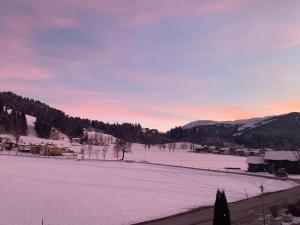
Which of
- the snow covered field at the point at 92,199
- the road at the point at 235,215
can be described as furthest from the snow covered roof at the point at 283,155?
the road at the point at 235,215

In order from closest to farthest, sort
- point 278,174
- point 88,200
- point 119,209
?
point 119,209 < point 88,200 < point 278,174

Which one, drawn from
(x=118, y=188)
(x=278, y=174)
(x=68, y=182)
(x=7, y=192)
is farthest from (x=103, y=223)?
(x=278, y=174)

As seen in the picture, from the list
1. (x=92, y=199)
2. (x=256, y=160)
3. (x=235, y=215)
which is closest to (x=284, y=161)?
(x=256, y=160)

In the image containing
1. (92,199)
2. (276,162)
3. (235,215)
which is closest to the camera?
(235,215)

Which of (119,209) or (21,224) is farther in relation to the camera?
(119,209)

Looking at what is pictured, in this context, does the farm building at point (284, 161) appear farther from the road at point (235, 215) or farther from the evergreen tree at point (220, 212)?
the evergreen tree at point (220, 212)

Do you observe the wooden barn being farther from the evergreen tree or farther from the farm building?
the evergreen tree

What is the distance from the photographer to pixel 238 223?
41906 mm

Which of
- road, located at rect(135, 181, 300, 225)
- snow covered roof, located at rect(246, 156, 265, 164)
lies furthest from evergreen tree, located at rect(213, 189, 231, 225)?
snow covered roof, located at rect(246, 156, 265, 164)

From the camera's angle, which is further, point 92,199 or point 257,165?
point 257,165

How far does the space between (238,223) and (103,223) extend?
46.2 ft

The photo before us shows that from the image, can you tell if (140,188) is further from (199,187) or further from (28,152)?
(28,152)

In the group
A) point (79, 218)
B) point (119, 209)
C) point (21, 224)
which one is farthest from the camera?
point (119, 209)

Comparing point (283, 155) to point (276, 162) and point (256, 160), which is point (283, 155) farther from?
point (256, 160)
